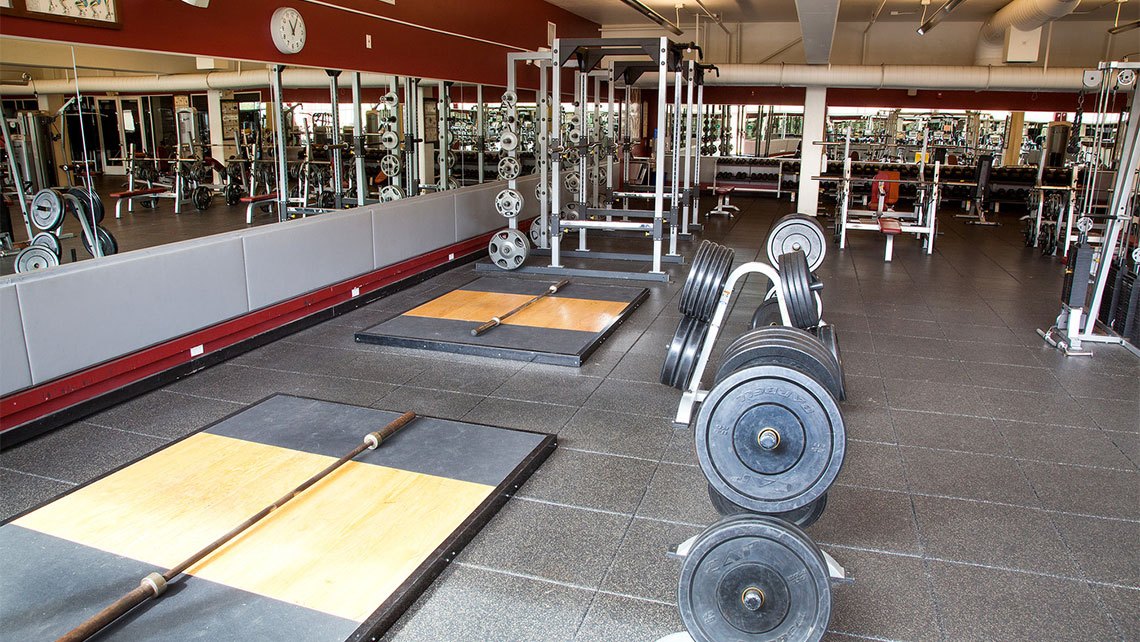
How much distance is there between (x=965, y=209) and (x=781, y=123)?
12.4 feet

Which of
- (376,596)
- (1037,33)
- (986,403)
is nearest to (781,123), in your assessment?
(1037,33)

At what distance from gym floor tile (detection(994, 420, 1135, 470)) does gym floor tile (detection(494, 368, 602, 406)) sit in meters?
1.85

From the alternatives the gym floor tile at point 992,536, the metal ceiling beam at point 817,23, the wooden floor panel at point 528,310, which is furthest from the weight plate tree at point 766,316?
the metal ceiling beam at point 817,23

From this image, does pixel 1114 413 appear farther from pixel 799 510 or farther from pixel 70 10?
pixel 70 10

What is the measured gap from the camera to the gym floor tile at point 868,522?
240 centimetres

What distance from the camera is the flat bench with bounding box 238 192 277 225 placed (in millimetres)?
5086

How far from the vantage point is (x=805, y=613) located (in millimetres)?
1676

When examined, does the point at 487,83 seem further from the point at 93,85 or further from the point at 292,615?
the point at 292,615

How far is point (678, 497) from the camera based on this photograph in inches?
105

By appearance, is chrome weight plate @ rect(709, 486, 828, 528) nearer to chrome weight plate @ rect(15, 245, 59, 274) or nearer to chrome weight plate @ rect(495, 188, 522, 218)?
chrome weight plate @ rect(15, 245, 59, 274)

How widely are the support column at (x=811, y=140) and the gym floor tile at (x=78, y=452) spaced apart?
9.02m

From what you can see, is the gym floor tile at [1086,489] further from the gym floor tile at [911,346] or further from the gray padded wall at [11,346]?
the gray padded wall at [11,346]

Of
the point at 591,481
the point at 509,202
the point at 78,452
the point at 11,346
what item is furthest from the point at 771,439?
the point at 509,202

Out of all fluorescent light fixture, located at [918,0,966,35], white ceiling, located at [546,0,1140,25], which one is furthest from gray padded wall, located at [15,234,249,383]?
white ceiling, located at [546,0,1140,25]
